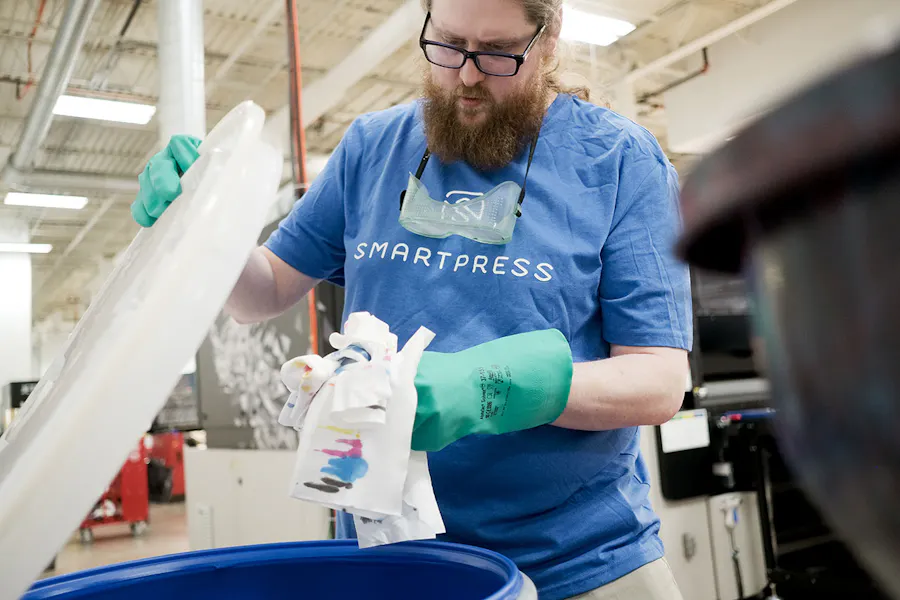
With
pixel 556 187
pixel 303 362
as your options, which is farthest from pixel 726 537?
pixel 303 362

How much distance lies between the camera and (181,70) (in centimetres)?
309

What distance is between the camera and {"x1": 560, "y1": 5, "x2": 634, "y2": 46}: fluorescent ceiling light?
13.3 feet

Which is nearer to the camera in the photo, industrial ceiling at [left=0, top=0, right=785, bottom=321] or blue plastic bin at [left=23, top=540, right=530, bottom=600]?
blue plastic bin at [left=23, top=540, right=530, bottom=600]

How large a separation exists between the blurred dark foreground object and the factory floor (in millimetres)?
4795

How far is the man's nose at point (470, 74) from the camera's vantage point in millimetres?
941

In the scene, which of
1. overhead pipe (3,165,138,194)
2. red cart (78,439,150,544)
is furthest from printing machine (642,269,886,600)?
overhead pipe (3,165,138,194)

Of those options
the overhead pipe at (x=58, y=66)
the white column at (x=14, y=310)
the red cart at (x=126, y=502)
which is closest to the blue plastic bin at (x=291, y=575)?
the overhead pipe at (x=58, y=66)

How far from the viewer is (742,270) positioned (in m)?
0.22

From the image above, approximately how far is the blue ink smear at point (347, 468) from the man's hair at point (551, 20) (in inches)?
25.7

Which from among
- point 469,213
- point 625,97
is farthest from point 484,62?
point 625,97

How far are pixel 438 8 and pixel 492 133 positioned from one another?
20 centimetres

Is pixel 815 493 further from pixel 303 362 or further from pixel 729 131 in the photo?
pixel 303 362

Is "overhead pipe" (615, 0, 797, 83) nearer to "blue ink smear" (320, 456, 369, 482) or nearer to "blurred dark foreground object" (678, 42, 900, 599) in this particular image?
"blue ink smear" (320, 456, 369, 482)

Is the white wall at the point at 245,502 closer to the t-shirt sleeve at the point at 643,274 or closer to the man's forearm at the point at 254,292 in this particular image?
the man's forearm at the point at 254,292
